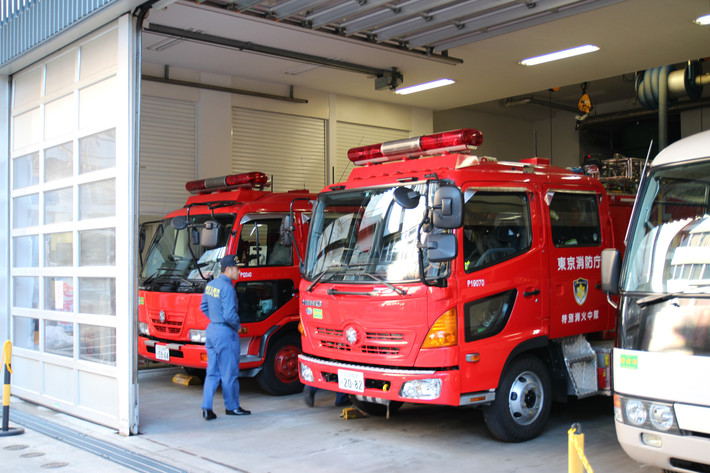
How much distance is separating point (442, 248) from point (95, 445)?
3.74 meters

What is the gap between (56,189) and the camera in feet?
28.1

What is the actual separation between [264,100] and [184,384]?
5.60 m

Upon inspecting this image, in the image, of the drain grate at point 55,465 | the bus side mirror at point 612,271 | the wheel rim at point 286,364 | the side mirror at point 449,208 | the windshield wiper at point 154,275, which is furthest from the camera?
the windshield wiper at point 154,275

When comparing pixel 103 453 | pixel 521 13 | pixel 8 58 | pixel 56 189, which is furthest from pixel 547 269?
pixel 8 58

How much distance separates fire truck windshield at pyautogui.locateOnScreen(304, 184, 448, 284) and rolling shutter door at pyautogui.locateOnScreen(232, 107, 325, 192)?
590cm

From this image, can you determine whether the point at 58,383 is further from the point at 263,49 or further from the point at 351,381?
the point at 263,49

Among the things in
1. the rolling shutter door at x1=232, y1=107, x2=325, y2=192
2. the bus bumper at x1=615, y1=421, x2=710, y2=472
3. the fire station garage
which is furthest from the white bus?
the rolling shutter door at x1=232, y1=107, x2=325, y2=192

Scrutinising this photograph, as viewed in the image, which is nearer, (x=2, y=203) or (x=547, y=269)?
(x=547, y=269)

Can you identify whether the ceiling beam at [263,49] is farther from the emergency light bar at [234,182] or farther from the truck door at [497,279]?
the truck door at [497,279]

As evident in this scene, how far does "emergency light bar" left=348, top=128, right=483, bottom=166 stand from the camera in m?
6.75

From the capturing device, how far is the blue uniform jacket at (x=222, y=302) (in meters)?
7.64

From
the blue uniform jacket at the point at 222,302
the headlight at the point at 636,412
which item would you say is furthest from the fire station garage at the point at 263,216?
the blue uniform jacket at the point at 222,302

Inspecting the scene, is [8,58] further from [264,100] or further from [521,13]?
[521,13]

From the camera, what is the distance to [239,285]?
877 centimetres
